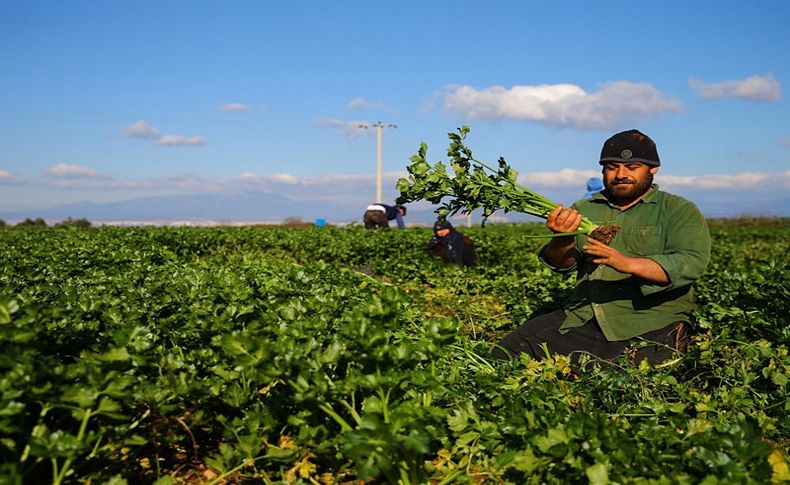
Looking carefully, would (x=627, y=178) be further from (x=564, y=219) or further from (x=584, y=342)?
(x=584, y=342)

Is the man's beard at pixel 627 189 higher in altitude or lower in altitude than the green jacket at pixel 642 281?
Answer: higher

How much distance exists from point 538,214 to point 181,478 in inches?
97.6

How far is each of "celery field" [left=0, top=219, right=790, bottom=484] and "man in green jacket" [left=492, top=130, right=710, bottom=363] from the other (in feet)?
0.76

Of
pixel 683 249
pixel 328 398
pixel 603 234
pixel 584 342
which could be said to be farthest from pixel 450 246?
pixel 328 398

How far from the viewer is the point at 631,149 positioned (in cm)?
406

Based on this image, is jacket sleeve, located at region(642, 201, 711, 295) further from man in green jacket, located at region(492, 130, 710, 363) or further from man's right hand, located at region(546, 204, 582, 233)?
man's right hand, located at region(546, 204, 582, 233)

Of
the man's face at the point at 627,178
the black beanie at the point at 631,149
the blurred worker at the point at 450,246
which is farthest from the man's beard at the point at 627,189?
the blurred worker at the point at 450,246

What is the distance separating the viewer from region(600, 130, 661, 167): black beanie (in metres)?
4.06

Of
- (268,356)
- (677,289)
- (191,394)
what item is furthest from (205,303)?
(677,289)

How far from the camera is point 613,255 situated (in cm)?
374

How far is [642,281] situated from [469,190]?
3.63 feet

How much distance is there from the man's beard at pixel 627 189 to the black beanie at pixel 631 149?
14cm

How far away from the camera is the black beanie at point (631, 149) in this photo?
13.3 ft

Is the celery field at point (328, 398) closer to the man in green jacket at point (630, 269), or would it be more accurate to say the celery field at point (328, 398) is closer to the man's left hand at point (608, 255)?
the man in green jacket at point (630, 269)
